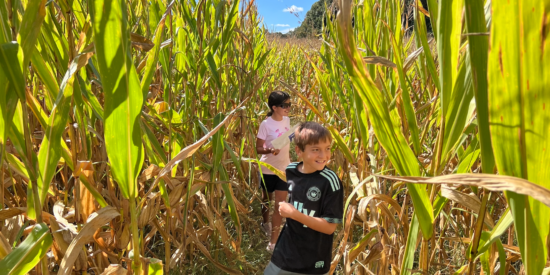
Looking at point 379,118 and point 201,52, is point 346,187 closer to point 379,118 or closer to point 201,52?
point 201,52

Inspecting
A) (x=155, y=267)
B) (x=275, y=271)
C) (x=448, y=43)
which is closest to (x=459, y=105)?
(x=448, y=43)

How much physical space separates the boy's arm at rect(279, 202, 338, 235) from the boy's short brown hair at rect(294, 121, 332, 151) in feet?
0.77

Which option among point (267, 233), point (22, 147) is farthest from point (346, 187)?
point (22, 147)

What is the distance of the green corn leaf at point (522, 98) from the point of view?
13.0 inches

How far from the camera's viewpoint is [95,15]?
0.56 meters

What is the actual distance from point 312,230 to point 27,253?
35.2 inches

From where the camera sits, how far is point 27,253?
25.6 inches

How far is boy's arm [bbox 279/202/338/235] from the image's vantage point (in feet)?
4.09

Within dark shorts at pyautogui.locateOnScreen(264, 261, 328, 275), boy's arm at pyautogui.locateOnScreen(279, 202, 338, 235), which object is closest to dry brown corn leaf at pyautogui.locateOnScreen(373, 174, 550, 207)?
boy's arm at pyautogui.locateOnScreen(279, 202, 338, 235)

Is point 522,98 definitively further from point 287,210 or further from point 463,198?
point 287,210

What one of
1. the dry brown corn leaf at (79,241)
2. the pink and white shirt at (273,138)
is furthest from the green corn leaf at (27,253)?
the pink and white shirt at (273,138)

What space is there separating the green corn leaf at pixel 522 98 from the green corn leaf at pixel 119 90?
50 centimetres

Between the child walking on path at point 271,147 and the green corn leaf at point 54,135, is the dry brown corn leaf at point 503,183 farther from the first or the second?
the child walking on path at point 271,147

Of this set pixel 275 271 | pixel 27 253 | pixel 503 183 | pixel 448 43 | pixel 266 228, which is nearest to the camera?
pixel 503 183
